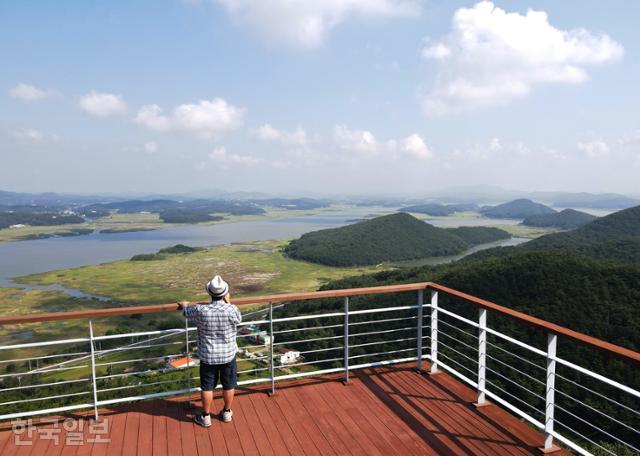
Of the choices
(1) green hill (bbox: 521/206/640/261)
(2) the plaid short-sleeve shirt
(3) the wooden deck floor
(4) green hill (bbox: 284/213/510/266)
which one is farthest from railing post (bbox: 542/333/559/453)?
(4) green hill (bbox: 284/213/510/266)

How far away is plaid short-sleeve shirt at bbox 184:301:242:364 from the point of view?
3146mm

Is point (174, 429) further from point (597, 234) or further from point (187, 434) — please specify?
point (597, 234)

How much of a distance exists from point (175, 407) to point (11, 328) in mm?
55673

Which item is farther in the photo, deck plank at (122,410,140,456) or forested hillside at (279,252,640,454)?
forested hillside at (279,252,640,454)

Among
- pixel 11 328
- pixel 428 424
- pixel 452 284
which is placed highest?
pixel 428 424

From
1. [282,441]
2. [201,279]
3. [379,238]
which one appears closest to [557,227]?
[379,238]

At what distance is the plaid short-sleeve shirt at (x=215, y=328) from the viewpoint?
315 centimetres

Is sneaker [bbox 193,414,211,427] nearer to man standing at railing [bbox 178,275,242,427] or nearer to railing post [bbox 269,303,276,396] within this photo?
man standing at railing [bbox 178,275,242,427]

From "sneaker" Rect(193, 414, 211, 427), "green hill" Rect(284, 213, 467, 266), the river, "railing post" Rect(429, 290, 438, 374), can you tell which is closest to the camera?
"sneaker" Rect(193, 414, 211, 427)

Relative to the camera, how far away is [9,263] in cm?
7856

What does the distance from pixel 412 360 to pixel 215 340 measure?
240 centimetres

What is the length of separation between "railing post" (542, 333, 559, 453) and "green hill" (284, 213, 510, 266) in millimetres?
79062

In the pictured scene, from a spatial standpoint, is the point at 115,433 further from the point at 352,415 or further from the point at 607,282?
the point at 607,282

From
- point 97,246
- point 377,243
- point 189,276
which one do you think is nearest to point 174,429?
point 189,276
